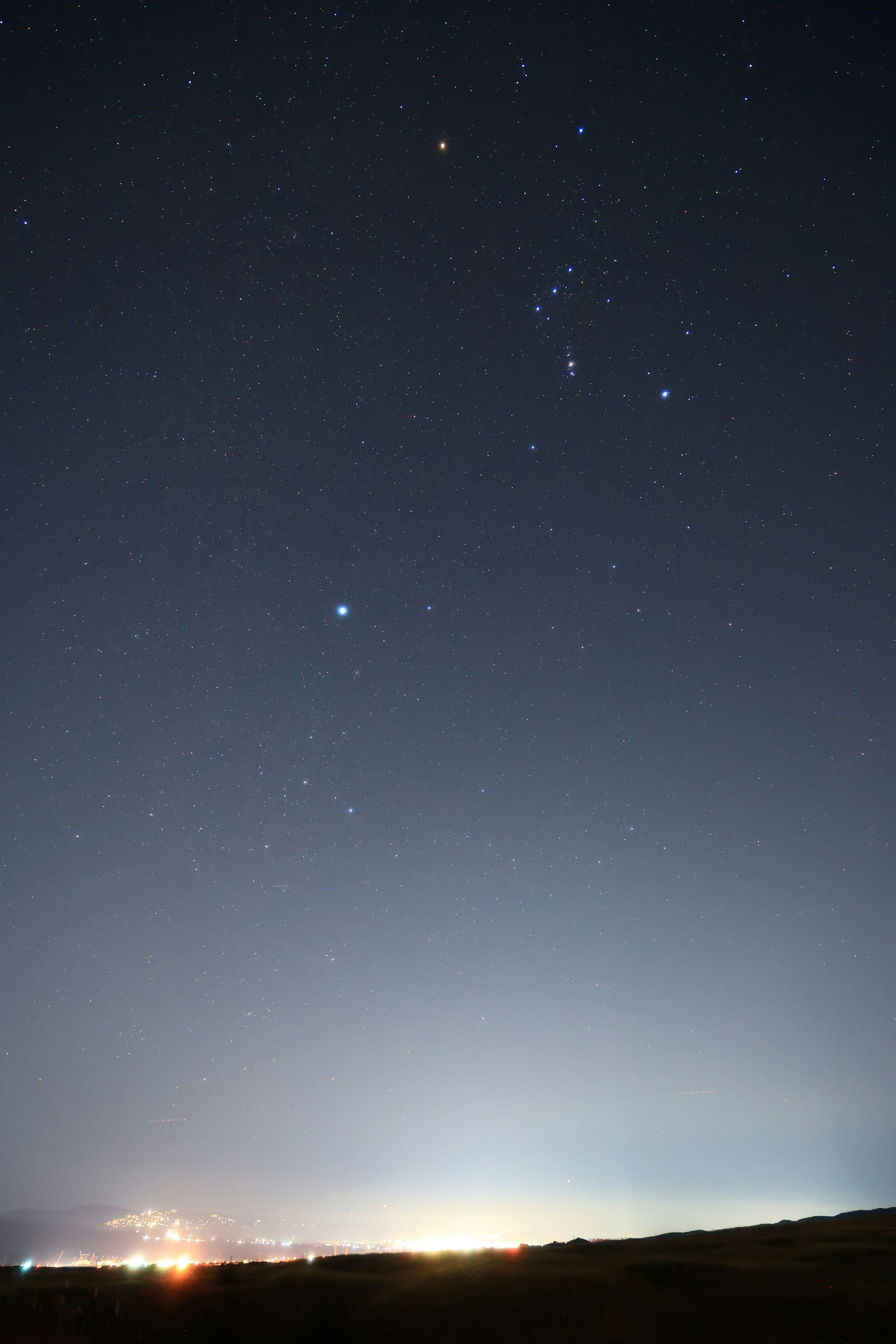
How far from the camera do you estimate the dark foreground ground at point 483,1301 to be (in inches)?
231

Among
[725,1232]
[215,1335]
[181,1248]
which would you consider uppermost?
[215,1335]

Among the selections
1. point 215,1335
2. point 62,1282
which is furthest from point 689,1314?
point 62,1282

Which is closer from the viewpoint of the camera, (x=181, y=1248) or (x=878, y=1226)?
(x=878, y=1226)

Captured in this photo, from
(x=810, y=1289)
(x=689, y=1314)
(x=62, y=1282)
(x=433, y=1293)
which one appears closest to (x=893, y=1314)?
(x=810, y=1289)

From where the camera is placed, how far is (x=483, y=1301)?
6531mm

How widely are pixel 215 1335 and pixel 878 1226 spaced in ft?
31.1

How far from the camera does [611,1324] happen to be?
5.96 meters

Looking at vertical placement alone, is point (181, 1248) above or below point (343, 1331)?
below

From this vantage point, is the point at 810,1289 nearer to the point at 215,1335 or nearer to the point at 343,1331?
the point at 343,1331

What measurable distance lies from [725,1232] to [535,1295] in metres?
6.22

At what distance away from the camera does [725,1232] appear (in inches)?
432

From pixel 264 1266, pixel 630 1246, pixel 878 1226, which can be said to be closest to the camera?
pixel 264 1266

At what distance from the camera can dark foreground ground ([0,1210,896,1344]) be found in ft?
19.2

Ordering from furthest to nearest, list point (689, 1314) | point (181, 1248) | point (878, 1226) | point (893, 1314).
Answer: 1. point (181, 1248)
2. point (878, 1226)
3. point (689, 1314)
4. point (893, 1314)
